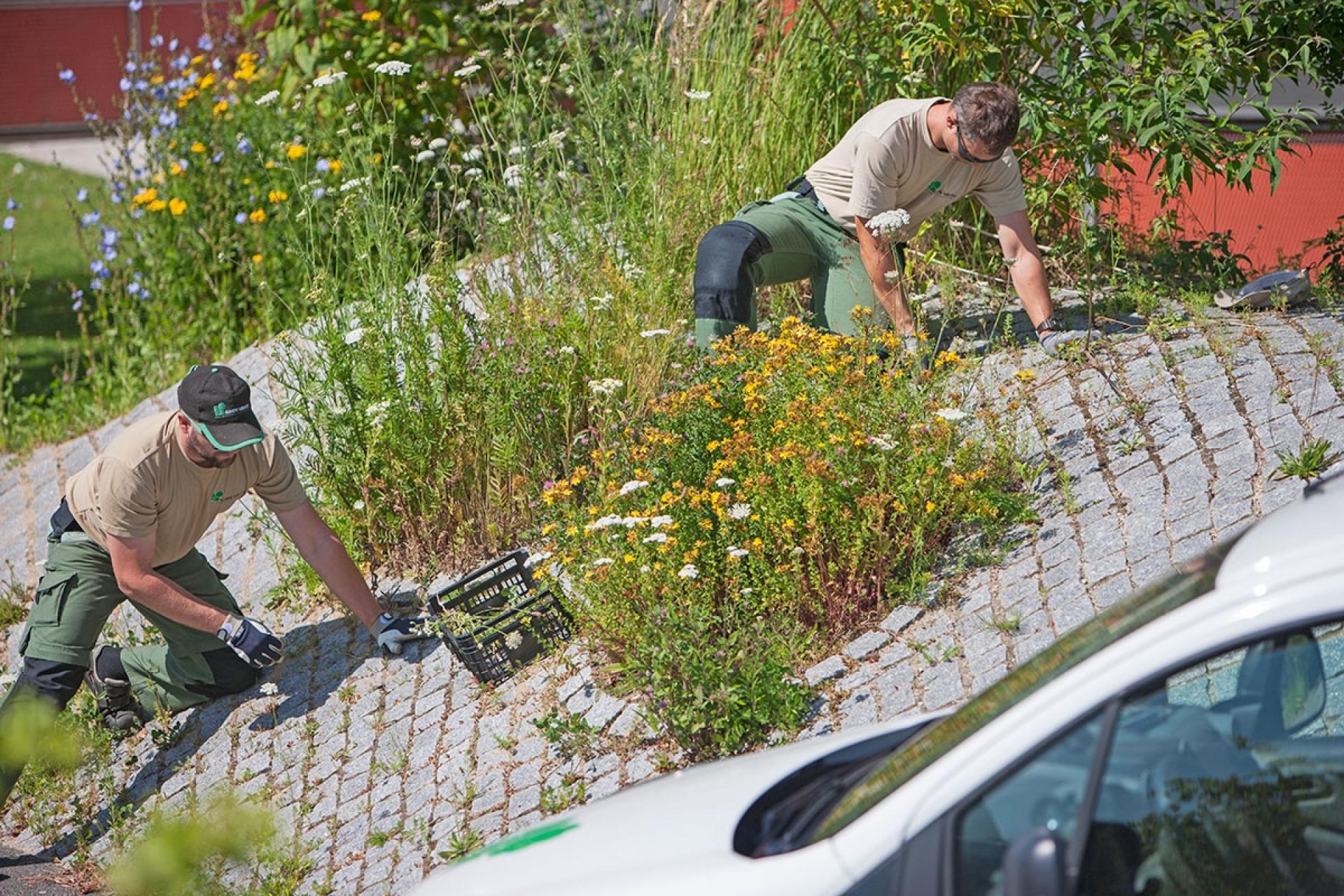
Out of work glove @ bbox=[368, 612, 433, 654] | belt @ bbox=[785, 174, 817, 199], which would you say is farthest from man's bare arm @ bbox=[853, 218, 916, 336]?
work glove @ bbox=[368, 612, 433, 654]

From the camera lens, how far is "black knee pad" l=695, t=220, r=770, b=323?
231 inches

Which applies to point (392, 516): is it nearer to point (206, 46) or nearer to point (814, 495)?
point (814, 495)

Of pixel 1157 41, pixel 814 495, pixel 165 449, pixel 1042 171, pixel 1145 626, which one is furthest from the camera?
pixel 1042 171

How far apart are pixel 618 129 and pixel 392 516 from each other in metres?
2.40

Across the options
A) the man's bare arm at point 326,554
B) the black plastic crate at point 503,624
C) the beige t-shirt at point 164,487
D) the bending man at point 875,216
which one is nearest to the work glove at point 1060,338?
the bending man at point 875,216

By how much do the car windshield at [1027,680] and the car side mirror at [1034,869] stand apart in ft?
0.98

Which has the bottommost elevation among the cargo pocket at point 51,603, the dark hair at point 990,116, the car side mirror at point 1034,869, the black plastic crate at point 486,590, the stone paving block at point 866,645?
the stone paving block at point 866,645

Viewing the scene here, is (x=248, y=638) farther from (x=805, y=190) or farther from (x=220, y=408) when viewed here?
(x=805, y=190)

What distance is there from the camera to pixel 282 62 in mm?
8969

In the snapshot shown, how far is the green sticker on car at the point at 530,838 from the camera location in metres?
2.96

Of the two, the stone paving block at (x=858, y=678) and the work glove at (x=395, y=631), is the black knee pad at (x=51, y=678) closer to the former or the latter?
the work glove at (x=395, y=631)

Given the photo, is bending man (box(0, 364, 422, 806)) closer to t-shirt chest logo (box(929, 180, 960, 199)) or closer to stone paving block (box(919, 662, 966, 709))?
stone paving block (box(919, 662, 966, 709))

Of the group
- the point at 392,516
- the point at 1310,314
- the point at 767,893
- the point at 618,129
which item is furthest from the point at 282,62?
the point at 767,893

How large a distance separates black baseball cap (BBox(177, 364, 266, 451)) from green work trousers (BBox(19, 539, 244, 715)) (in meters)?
0.80
